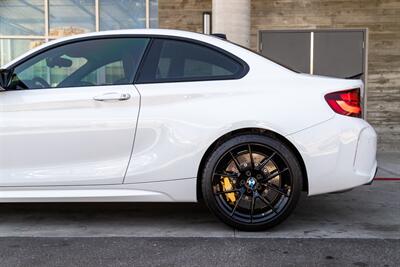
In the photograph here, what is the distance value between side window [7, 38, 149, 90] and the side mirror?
0.19 feet

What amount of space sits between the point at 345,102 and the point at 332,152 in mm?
433

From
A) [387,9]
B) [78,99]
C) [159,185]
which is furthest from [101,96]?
[387,9]

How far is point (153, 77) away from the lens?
4211 millimetres

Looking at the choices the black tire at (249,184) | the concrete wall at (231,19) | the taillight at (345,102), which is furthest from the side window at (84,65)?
the concrete wall at (231,19)

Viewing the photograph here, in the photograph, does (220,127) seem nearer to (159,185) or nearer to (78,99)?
(159,185)

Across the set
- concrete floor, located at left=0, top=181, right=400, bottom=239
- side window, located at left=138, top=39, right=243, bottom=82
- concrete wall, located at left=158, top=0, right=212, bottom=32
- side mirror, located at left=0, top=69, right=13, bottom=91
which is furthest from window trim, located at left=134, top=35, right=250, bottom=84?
concrete wall, located at left=158, top=0, right=212, bottom=32

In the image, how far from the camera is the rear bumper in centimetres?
399

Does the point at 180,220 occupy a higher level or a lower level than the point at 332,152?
lower

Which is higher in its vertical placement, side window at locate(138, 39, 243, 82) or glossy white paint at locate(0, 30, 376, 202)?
side window at locate(138, 39, 243, 82)

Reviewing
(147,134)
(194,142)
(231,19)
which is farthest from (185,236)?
(231,19)

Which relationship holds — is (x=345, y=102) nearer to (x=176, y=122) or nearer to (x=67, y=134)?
(x=176, y=122)

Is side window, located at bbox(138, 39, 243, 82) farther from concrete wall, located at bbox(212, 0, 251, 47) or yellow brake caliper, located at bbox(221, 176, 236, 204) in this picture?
concrete wall, located at bbox(212, 0, 251, 47)

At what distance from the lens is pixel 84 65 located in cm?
432

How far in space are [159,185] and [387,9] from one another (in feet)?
25.3
